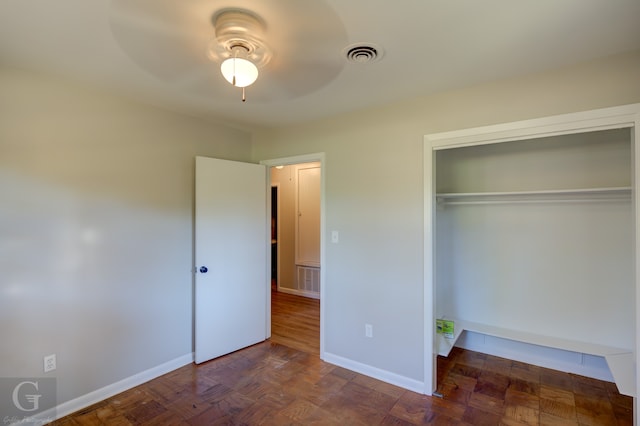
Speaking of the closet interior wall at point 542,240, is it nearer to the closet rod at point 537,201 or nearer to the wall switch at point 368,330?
the closet rod at point 537,201

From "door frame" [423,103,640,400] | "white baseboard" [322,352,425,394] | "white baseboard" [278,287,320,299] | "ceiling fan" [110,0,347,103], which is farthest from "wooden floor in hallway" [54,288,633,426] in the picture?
"ceiling fan" [110,0,347,103]

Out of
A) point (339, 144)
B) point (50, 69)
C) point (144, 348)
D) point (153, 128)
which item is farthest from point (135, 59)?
point (144, 348)

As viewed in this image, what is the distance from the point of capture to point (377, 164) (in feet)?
9.19

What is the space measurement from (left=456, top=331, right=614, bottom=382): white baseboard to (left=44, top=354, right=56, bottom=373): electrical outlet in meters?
3.65

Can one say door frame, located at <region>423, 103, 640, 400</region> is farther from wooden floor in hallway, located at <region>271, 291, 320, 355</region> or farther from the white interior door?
the white interior door

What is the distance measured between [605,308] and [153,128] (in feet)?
13.9

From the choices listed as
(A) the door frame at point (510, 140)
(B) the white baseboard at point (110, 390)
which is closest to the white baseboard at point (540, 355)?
(A) the door frame at point (510, 140)

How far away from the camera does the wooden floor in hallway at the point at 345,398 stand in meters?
2.24

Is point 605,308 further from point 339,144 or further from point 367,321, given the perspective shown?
point 339,144

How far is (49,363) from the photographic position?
2.21m

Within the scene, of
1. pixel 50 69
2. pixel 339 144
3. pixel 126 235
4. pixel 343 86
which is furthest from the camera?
pixel 339 144

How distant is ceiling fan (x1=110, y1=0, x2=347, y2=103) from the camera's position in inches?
56.6

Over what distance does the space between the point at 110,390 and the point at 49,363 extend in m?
0.52

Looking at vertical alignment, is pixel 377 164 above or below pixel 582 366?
above
